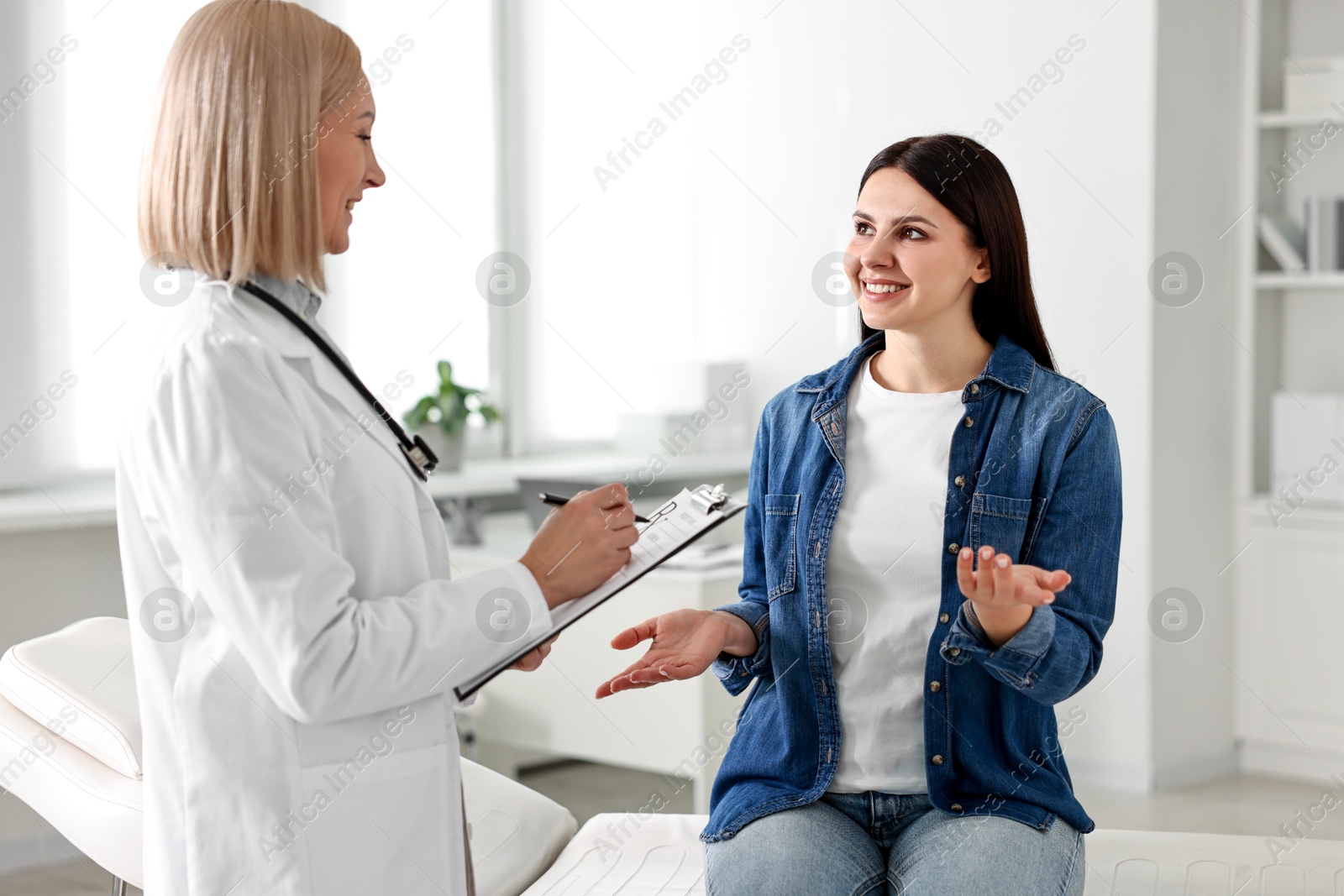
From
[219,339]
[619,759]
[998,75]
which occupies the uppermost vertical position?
[998,75]

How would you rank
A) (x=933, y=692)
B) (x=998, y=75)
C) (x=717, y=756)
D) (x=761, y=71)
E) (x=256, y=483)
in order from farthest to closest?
(x=761, y=71) < (x=998, y=75) < (x=717, y=756) < (x=933, y=692) < (x=256, y=483)

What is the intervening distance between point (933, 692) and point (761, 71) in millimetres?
3567

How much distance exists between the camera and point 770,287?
4.75 metres

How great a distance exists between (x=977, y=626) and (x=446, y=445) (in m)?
3.06

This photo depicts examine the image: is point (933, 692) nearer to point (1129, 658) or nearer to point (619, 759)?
point (619, 759)

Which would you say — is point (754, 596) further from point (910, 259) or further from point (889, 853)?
point (910, 259)

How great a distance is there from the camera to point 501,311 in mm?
4805

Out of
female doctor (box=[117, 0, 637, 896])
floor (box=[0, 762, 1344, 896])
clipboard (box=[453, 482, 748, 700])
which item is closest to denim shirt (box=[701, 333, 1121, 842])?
clipboard (box=[453, 482, 748, 700])

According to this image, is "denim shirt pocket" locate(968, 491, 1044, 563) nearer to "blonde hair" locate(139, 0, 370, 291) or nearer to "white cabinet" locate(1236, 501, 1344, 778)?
"blonde hair" locate(139, 0, 370, 291)

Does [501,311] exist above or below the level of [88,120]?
below

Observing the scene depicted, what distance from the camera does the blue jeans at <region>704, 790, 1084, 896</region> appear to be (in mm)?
1400

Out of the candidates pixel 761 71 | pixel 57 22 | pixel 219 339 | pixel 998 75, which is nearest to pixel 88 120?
pixel 57 22

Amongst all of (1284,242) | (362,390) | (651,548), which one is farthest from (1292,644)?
(362,390)

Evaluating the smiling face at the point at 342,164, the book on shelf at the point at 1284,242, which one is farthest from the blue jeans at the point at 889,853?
the book on shelf at the point at 1284,242
